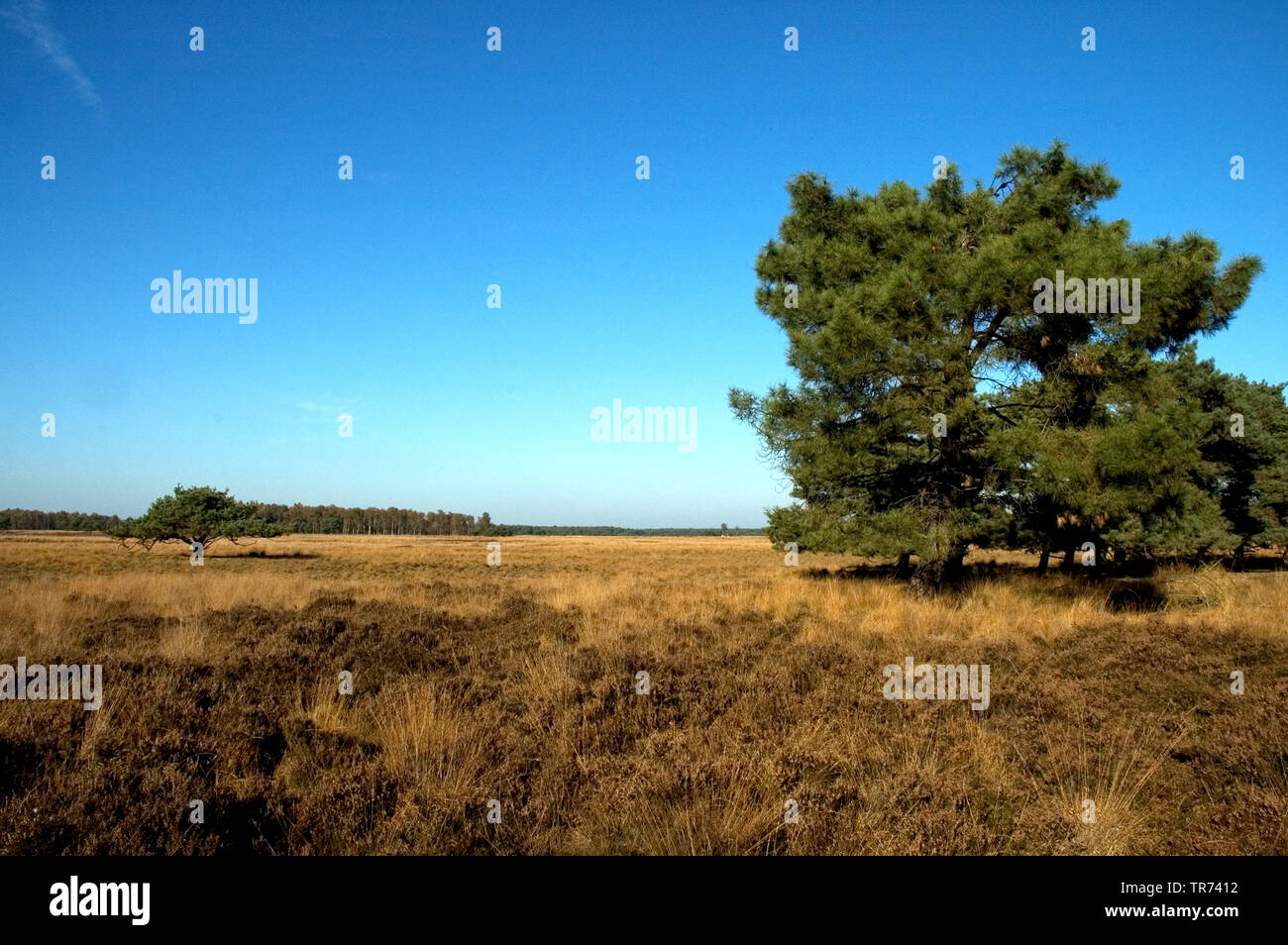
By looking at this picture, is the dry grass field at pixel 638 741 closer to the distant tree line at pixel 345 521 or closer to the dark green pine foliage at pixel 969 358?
the dark green pine foliage at pixel 969 358

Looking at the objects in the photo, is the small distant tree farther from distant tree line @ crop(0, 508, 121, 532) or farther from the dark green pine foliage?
distant tree line @ crop(0, 508, 121, 532)

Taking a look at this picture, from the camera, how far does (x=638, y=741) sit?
504cm

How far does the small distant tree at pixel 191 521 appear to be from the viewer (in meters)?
39.8

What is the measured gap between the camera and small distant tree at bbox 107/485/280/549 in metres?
39.8

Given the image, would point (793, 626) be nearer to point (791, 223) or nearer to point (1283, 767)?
point (1283, 767)

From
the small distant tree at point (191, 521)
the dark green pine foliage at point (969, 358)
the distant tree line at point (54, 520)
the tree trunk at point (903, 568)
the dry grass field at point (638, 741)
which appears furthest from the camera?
the distant tree line at point (54, 520)

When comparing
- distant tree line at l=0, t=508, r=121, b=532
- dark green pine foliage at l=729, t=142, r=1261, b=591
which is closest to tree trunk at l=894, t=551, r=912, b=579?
dark green pine foliage at l=729, t=142, r=1261, b=591

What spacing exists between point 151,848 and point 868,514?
39.2 feet

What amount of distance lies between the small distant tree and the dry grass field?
3565 cm

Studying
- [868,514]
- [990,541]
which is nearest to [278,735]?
[868,514]

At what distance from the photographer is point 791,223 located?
1505 cm

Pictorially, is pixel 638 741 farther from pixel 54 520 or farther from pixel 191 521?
pixel 54 520

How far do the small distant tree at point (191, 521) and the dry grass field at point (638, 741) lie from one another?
3565cm

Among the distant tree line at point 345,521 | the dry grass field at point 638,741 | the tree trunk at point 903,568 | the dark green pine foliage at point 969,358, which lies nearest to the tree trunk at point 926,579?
the dark green pine foliage at point 969,358
